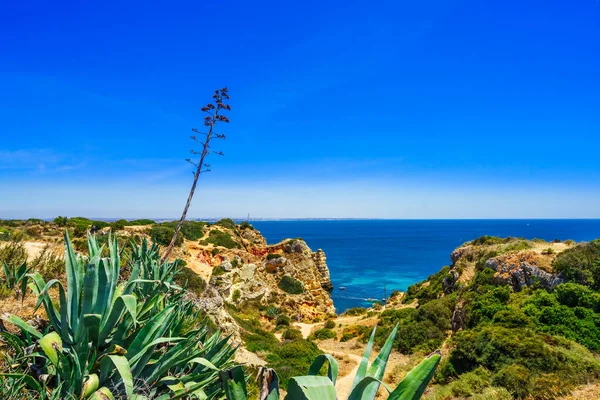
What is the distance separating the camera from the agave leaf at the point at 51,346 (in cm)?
275

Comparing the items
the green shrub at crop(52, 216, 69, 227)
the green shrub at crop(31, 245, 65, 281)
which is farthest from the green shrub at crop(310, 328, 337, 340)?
the green shrub at crop(52, 216, 69, 227)

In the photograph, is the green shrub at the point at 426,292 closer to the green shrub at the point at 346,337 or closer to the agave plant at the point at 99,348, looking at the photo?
the green shrub at the point at 346,337

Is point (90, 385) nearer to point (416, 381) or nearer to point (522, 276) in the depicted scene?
point (416, 381)

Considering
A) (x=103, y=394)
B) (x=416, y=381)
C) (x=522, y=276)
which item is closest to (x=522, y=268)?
(x=522, y=276)

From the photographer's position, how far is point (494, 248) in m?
25.0

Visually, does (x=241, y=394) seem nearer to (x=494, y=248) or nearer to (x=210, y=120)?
(x=210, y=120)

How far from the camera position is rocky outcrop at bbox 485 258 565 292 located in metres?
15.2

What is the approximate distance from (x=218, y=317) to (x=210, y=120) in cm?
784

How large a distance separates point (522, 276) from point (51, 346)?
20.1 m

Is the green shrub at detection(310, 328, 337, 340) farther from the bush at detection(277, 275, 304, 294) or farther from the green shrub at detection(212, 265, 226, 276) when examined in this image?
the bush at detection(277, 275, 304, 294)

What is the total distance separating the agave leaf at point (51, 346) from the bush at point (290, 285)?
94.1 ft

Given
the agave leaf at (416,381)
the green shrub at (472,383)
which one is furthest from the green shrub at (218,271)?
the agave leaf at (416,381)

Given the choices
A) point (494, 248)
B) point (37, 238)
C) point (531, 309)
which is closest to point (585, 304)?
point (531, 309)

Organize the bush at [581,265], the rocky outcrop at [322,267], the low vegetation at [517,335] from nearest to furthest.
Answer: the low vegetation at [517,335], the bush at [581,265], the rocky outcrop at [322,267]
